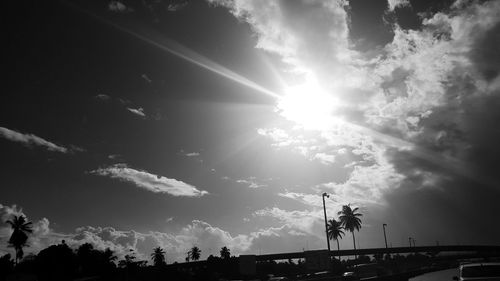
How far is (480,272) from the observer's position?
466 inches

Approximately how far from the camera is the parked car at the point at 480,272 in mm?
11406

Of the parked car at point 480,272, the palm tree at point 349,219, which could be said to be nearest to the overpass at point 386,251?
the palm tree at point 349,219

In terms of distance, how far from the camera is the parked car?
11406mm

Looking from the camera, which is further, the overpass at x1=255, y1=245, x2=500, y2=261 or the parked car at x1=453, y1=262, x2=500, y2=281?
the overpass at x1=255, y1=245, x2=500, y2=261

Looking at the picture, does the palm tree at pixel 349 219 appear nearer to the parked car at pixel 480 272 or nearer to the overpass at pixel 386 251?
the overpass at pixel 386 251

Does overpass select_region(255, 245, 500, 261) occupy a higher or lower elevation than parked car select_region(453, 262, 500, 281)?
lower

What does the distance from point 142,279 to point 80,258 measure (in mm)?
30431

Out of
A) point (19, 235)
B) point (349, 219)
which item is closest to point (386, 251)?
point (349, 219)

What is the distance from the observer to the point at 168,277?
88.4 m

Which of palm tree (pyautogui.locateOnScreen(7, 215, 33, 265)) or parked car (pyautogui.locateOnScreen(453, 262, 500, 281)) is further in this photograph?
palm tree (pyautogui.locateOnScreen(7, 215, 33, 265))

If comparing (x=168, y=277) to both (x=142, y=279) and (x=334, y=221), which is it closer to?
(x=142, y=279)

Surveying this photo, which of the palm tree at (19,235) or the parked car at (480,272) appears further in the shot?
the palm tree at (19,235)

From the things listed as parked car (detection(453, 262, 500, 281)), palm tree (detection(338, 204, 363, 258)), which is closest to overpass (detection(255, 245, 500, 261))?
palm tree (detection(338, 204, 363, 258))

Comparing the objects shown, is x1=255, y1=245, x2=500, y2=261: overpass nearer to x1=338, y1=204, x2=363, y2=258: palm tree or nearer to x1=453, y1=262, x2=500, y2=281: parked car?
x1=338, y1=204, x2=363, y2=258: palm tree
